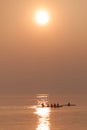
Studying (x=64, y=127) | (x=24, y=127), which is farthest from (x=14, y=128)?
(x=64, y=127)

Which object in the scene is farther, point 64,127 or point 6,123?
point 6,123

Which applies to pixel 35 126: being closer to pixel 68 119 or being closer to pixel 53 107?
pixel 68 119

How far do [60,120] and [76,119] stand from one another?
329 cm

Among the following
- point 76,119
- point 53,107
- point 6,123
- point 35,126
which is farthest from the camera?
point 53,107

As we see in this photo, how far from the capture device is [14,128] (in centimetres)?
8381

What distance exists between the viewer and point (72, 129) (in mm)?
80500

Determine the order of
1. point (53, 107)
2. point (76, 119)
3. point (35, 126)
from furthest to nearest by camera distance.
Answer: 1. point (53, 107)
2. point (76, 119)
3. point (35, 126)

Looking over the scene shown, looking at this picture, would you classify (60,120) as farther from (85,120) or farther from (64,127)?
(64,127)

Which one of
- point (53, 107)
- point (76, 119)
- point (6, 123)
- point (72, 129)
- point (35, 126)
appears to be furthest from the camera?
point (53, 107)

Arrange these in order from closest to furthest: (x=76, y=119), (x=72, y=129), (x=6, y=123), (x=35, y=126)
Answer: (x=72, y=129), (x=35, y=126), (x=6, y=123), (x=76, y=119)

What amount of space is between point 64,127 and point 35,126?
5.92m

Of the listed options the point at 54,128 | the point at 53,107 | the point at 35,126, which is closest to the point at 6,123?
the point at 35,126

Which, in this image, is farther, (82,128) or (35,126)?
(35,126)

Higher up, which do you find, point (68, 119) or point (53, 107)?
point (53, 107)
